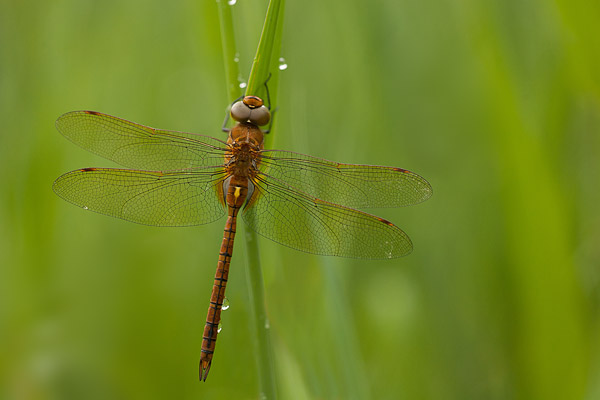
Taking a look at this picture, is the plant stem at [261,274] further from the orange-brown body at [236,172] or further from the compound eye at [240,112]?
the orange-brown body at [236,172]

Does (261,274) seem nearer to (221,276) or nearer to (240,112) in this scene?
(221,276)

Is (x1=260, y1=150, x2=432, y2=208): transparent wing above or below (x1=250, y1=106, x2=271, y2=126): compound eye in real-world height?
below

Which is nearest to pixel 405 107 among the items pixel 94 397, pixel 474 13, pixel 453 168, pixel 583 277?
pixel 453 168

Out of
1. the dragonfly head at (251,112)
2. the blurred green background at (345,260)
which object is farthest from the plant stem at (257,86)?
the dragonfly head at (251,112)

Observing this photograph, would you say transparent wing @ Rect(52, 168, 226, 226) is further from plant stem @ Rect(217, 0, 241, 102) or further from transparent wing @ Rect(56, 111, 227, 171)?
plant stem @ Rect(217, 0, 241, 102)

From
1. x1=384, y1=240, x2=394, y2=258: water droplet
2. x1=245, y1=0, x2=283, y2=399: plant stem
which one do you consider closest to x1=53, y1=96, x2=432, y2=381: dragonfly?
x1=384, y1=240, x2=394, y2=258: water droplet

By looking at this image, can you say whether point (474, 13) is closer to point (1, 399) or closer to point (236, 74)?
point (236, 74)

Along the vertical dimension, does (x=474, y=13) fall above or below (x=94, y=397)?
above
